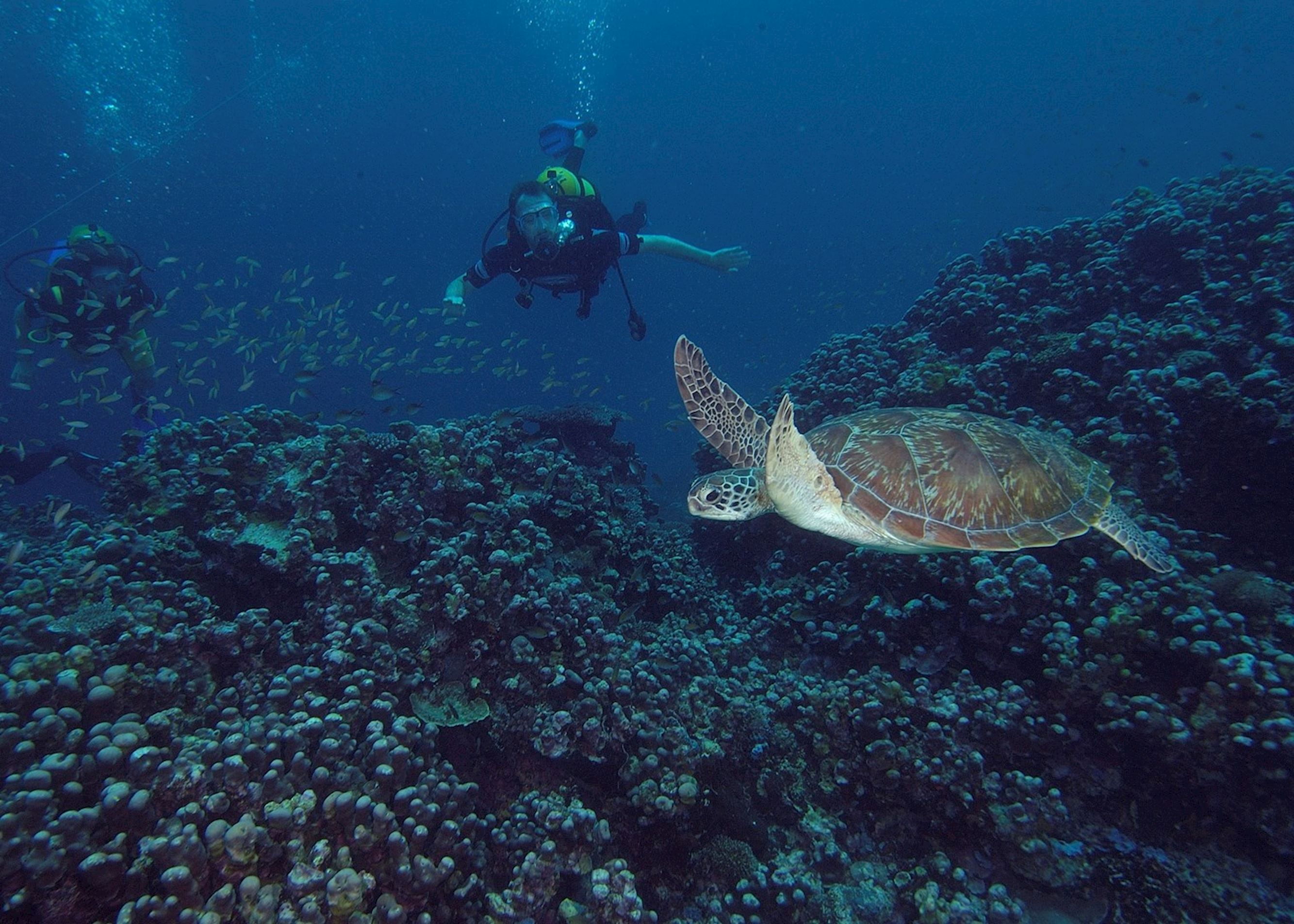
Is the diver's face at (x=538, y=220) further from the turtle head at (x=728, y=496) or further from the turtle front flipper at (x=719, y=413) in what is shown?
the turtle head at (x=728, y=496)

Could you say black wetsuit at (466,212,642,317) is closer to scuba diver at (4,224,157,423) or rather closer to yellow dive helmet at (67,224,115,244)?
scuba diver at (4,224,157,423)

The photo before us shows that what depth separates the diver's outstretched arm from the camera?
1046cm

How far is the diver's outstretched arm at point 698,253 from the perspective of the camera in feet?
34.3

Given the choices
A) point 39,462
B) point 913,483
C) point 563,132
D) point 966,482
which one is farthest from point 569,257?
point 39,462

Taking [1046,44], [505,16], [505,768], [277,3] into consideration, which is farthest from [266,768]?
[1046,44]

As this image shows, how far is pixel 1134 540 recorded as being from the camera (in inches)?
146

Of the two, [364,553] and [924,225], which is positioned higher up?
[924,225]

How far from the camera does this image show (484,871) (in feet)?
8.36

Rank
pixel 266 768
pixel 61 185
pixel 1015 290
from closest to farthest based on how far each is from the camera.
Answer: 1. pixel 266 768
2. pixel 1015 290
3. pixel 61 185

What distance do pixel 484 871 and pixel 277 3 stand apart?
221ft

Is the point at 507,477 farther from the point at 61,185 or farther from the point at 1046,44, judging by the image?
the point at 1046,44

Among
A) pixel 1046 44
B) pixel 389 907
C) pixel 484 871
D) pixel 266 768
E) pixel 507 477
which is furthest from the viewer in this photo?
pixel 1046 44

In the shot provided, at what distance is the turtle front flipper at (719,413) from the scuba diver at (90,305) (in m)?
10.3

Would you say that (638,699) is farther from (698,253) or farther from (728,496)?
(698,253)
